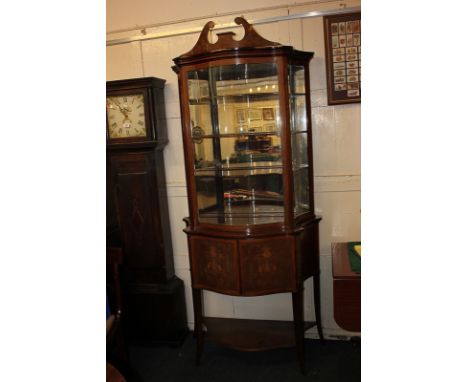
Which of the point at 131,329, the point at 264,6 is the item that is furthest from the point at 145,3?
the point at 131,329

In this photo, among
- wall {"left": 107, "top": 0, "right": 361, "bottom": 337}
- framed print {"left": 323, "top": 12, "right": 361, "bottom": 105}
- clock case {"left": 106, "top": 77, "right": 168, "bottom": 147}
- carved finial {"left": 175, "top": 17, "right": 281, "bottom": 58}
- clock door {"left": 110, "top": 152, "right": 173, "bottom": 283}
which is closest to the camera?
carved finial {"left": 175, "top": 17, "right": 281, "bottom": 58}

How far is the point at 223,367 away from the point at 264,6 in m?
2.47

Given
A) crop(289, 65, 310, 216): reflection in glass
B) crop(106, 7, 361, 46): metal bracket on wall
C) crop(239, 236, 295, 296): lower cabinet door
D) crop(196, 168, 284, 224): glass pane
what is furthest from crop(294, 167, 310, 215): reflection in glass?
crop(106, 7, 361, 46): metal bracket on wall

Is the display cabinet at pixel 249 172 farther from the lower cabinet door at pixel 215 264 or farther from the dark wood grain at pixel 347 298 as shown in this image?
the dark wood grain at pixel 347 298

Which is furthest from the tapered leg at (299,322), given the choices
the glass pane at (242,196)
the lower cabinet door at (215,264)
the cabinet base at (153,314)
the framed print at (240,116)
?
the framed print at (240,116)

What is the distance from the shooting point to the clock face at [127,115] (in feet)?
8.68

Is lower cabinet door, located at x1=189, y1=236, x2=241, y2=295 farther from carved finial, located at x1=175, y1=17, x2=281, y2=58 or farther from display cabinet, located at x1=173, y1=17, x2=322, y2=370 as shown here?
carved finial, located at x1=175, y1=17, x2=281, y2=58

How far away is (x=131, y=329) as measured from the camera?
2867mm

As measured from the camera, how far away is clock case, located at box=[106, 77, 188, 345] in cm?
268

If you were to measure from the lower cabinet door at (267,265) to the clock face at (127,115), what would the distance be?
1.13 metres

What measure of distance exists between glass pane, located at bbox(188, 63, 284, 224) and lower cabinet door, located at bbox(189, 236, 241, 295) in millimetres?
169

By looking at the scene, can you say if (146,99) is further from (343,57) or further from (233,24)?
(343,57)
